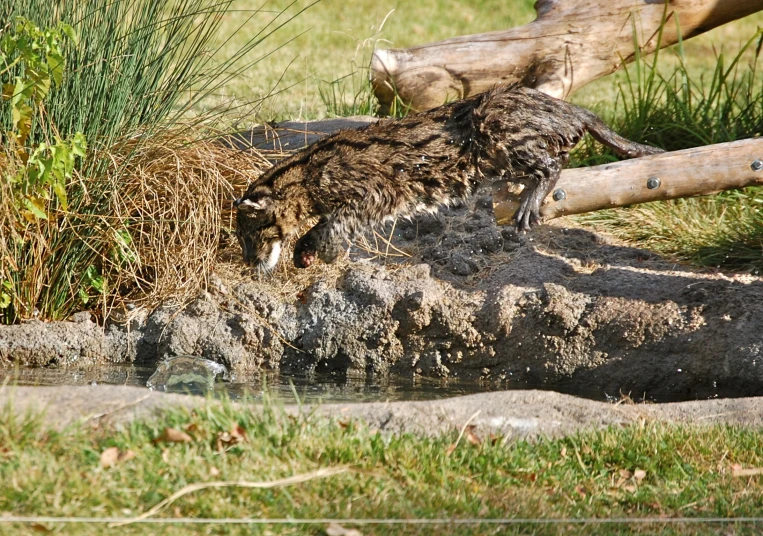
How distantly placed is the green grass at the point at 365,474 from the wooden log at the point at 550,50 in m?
5.28

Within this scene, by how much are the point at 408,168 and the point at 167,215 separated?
188 centimetres

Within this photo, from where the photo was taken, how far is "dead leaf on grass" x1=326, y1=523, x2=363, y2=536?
3723mm

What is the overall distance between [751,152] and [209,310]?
4.14 meters

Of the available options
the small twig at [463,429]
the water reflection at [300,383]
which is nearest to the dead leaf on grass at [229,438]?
the small twig at [463,429]

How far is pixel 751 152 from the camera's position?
7.05 m

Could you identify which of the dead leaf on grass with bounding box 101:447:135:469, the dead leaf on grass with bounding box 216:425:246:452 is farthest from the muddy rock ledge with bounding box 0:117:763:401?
the dead leaf on grass with bounding box 101:447:135:469

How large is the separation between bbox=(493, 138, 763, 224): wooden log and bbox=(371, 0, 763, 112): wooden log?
231cm

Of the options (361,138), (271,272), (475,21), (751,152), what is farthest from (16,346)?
(475,21)

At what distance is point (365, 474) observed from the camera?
4.21 metres

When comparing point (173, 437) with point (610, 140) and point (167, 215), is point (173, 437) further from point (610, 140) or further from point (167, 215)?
point (610, 140)

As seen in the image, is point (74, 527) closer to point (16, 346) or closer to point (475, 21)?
point (16, 346)

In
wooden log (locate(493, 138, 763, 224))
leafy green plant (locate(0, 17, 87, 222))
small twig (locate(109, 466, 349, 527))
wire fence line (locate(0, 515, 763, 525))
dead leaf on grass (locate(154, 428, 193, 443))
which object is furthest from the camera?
wooden log (locate(493, 138, 763, 224))

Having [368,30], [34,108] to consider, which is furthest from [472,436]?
[368,30]

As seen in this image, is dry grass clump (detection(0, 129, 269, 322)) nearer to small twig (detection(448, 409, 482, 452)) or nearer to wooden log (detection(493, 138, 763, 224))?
wooden log (detection(493, 138, 763, 224))
